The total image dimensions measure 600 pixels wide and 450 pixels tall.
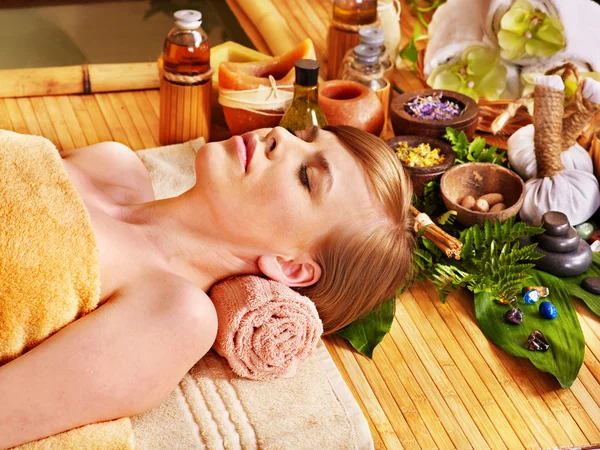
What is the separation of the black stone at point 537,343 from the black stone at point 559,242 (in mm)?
230

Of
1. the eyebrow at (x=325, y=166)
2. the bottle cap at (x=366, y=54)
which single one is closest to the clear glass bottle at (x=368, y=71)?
the bottle cap at (x=366, y=54)

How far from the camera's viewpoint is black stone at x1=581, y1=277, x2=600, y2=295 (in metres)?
1.73

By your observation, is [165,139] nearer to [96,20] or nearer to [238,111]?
[238,111]

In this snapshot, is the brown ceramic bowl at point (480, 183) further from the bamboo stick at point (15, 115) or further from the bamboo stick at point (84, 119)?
the bamboo stick at point (15, 115)

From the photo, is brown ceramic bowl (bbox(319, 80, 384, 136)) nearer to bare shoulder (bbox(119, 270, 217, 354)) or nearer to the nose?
the nose

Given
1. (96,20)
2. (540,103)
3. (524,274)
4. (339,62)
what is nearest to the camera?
(524,274)

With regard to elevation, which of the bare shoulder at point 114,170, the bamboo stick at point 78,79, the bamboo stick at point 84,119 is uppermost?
the bare shoulder at point 114,170

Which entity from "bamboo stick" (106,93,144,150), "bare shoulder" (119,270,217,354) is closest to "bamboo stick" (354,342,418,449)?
"bare shoulder" (119,270,217,354)

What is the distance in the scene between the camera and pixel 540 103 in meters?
1.88

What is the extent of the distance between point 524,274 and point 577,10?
848 mm

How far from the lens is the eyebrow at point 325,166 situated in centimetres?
141

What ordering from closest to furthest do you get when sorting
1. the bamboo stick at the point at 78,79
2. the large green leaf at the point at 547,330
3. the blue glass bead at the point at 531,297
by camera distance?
the large green leaf at the point at 547,330 → the blue glass bead at the point at 531,297 → the bamboo stick at the point at 78,79

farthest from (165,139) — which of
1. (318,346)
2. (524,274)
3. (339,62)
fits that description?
(524,274)

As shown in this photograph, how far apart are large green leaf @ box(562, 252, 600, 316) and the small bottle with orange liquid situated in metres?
0.98
